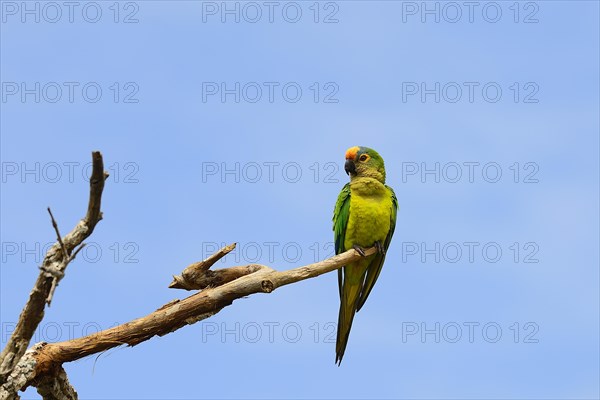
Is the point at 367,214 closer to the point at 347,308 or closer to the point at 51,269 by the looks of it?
the point at 347,308

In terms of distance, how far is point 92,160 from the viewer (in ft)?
17.5

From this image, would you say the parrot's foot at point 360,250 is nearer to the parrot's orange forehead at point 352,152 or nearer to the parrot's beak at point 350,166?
the parrot's beak at point 350,166

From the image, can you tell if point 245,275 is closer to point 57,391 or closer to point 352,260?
point 352,260

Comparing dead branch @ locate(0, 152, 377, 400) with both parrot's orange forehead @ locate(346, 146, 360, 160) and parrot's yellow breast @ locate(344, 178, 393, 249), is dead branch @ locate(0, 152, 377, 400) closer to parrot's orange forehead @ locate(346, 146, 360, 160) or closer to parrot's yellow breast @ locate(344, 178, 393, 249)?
parrot's yellow breast @ locate(344, 178, 393, 249)

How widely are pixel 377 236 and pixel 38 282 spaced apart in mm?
4778

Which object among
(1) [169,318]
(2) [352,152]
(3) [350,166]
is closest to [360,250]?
(3) [350,166]

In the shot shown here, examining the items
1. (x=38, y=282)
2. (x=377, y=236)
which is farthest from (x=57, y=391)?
(x=377, y=236)

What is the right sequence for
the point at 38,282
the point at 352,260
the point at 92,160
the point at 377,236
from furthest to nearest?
the point at 377,236
the point at 352,260
the point at 38,282
the point at 92,160

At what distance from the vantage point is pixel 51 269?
5883 mm

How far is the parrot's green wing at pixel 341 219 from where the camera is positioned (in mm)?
9703

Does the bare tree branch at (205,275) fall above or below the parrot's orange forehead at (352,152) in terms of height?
below

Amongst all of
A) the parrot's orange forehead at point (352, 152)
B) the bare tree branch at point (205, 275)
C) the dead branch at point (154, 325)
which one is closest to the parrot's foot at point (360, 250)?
the dead branch at point (154, 325)

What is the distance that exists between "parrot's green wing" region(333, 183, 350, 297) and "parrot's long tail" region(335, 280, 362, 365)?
0.16m

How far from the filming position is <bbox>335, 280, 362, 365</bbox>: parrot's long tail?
955cm
